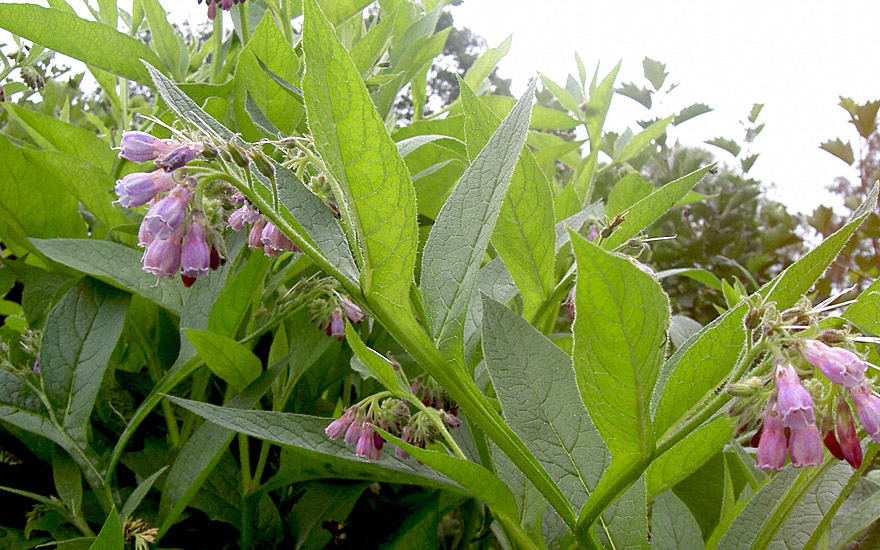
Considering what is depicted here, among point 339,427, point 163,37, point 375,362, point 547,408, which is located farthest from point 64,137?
→ point 547,408

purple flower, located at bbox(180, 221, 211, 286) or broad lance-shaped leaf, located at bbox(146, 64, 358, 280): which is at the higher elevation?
broad lance-shaped leaf, located at bbox(146, 64, 358, 280)

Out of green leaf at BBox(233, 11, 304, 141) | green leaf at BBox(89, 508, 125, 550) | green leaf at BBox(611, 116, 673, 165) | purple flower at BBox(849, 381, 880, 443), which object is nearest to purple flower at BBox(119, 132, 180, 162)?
green leaf at BBox(233, 11, 304, 141)

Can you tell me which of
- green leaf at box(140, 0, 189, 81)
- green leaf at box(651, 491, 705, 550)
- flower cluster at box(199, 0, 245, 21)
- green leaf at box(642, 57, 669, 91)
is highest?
green leaf at box(642, 57, 669, 91)

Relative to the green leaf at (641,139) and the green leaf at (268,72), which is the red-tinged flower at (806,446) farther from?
the green leaf at (641,139)

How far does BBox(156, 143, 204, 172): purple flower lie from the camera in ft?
2.13

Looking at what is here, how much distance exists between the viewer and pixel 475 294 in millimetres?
952

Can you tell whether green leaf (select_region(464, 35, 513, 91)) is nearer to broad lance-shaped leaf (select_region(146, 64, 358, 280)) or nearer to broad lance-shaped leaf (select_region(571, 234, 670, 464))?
broad lance-shaped leaf (select_region(146, 64, 358, 280))

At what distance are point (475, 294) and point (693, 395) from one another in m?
0.44

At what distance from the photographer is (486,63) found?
5.44ft

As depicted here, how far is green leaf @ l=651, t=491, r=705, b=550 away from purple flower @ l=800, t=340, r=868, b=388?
1.12ft

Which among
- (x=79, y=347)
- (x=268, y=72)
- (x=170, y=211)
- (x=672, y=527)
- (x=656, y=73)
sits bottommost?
(x=672, y=527)

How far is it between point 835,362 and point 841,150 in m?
1.54

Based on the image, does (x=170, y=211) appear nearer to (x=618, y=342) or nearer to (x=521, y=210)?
(x=521, y=210)

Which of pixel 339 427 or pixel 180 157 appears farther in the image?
pixel 339 427
